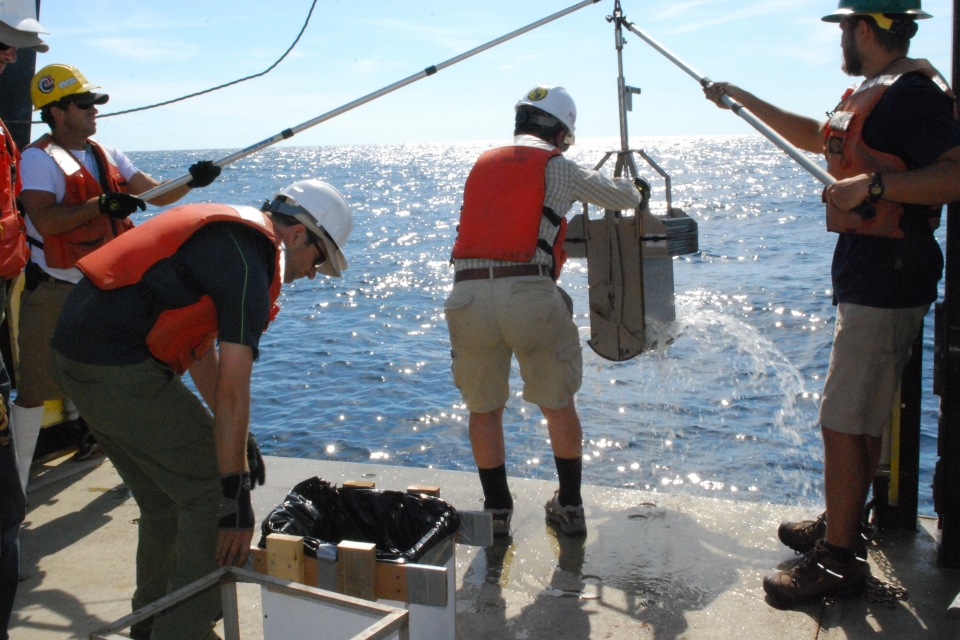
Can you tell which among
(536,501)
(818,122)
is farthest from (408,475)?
(818,122)

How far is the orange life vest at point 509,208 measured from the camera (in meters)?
3.55

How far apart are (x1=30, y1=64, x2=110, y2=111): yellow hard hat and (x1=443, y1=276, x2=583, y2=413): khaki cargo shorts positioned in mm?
1928

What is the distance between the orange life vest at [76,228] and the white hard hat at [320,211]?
1664mm

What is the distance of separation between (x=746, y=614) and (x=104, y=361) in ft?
7.61

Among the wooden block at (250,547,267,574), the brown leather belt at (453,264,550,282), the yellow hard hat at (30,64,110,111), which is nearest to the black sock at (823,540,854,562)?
the brown leather belt at (453,264,550,282)

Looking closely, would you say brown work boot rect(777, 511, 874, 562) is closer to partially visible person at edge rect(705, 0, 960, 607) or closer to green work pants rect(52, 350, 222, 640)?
partially visible person at edge rect(705, 0, 960, 607)

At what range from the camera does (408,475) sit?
4.56m

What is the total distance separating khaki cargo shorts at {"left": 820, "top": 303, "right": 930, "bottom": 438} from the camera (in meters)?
2.96

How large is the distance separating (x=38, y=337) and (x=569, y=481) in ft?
8.14

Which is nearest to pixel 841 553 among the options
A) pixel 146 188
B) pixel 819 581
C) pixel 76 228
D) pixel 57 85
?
pixel 819 581

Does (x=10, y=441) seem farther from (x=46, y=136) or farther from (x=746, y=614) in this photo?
(x=746, y=614)

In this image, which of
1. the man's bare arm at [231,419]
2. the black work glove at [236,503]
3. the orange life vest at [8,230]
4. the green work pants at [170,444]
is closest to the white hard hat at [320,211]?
the man's bare arm at [231,419]

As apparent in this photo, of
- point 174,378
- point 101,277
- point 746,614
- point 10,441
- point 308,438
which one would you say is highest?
point 101,277

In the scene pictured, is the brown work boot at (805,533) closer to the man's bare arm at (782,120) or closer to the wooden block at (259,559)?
the man's bare arm at (782,120)
